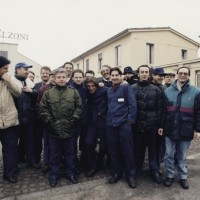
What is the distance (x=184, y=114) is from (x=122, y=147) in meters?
1.23

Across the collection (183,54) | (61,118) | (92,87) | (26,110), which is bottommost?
(61,118)

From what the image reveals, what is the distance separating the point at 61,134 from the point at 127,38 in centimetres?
1553

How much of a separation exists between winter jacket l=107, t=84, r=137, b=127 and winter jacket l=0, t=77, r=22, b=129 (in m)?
1.75

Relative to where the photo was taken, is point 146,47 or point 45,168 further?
point 146,47

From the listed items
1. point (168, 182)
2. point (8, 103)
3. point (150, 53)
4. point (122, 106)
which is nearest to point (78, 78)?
point (122, 106)

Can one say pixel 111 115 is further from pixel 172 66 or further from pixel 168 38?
pixel 168 38

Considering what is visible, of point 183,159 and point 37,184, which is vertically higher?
point 183,159

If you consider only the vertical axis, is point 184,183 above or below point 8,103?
below

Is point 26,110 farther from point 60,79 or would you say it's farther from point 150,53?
point 150,53

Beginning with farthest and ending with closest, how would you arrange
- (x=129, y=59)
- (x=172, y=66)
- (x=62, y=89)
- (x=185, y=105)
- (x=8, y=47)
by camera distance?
(x=8, y=47) < (x=129, y=59) < (x=172, y=66) < (x=62, y=89) < (x=185, y=105)

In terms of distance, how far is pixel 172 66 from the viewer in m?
15.1

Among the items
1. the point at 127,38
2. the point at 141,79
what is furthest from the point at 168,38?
the point at 141,79

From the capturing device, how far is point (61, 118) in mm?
4188

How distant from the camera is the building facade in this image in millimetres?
18109
